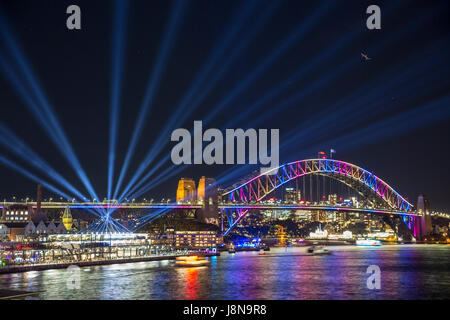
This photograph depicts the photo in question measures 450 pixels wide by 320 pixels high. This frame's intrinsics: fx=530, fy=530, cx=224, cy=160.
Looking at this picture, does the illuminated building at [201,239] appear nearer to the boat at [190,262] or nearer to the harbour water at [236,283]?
the boat at [190,262]

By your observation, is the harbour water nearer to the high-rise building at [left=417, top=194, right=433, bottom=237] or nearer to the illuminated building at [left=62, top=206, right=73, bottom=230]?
the illuminated building at [left=62, top=206, right=73, bottom=230]

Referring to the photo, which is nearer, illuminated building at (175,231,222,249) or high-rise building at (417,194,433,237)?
illuminated building at (175,231,222,249)

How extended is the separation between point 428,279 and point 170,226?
75401 mm

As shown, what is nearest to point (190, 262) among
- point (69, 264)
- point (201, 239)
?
point (69, 264)

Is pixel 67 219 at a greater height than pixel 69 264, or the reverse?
pixel 67 219

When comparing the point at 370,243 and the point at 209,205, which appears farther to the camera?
the point at 370,243

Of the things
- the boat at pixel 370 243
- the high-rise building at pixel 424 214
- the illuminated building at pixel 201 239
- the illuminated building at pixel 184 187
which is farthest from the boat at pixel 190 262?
the illuminated building at pixel 184 187

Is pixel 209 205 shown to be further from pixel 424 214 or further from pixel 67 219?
pixel 424 214

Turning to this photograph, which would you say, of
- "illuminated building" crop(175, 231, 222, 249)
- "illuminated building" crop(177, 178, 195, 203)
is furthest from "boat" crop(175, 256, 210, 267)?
"illuminated building" crop(177, 178, 195, 203)

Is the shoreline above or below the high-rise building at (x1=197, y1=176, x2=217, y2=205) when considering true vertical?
below

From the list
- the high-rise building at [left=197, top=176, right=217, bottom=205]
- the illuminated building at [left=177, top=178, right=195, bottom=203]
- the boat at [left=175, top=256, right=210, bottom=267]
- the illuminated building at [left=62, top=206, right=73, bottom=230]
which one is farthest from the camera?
the illuminated building at [left=177, top=178, right=195, bottom=203]

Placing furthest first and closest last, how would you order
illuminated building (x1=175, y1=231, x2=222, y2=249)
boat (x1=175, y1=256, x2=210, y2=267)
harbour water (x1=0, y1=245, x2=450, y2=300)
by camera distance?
illuminated building (x1=175, y1=231, x2=222, y2=249)
boat (x1=175, y1=256, x2=210, y2=267)
harbour water (x1=0, y1=245, x2=450, y2=300)

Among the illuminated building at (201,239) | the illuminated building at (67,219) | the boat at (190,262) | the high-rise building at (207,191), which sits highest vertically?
the high-rise building at (207,191)
